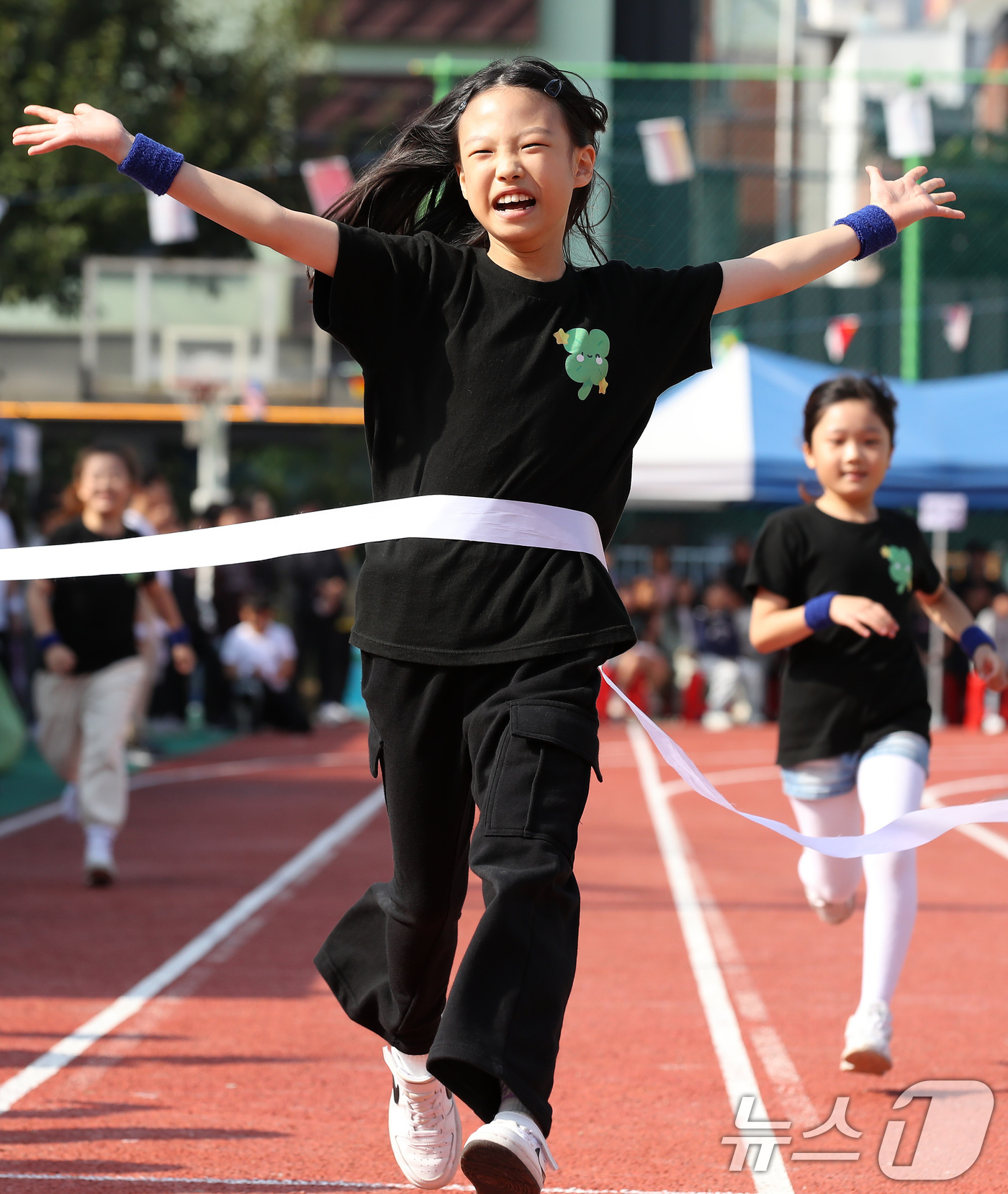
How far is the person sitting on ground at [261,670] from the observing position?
16031mm

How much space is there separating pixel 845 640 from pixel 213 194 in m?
2.55

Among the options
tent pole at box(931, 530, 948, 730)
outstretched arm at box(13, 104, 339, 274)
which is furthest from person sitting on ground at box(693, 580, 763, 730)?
outstretched arm at box(13, 104, 339, 274)

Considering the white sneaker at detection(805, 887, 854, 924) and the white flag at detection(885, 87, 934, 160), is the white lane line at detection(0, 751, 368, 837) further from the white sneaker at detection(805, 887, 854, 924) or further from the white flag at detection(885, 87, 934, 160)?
the white flag at detection(885, 87, 934, 160)

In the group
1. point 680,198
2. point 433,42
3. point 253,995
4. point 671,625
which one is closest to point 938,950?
point 253,995

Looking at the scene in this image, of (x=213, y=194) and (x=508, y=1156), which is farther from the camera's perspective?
(x=213, y=194)

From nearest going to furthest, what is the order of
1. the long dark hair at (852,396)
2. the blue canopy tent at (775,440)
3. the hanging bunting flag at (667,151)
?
the long dark hair at (852,396) → the blue canopy tent at (775,440) → the hanging bunting flag at (667,151)

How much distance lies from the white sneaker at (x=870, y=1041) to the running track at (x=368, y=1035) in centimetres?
8

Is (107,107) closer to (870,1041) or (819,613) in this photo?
(819,613)

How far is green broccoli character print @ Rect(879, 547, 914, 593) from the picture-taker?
→ 4801 mm

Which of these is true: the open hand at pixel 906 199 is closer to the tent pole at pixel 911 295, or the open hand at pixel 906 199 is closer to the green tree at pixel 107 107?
the green tree at pixel 107 107

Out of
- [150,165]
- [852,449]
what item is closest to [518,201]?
[150,165]

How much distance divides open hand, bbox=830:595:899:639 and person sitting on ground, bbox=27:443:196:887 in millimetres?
4202

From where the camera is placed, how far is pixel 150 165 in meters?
2.90

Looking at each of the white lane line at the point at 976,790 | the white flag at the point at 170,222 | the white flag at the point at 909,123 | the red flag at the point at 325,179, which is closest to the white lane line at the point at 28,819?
the white lane line at the point at 976,790
